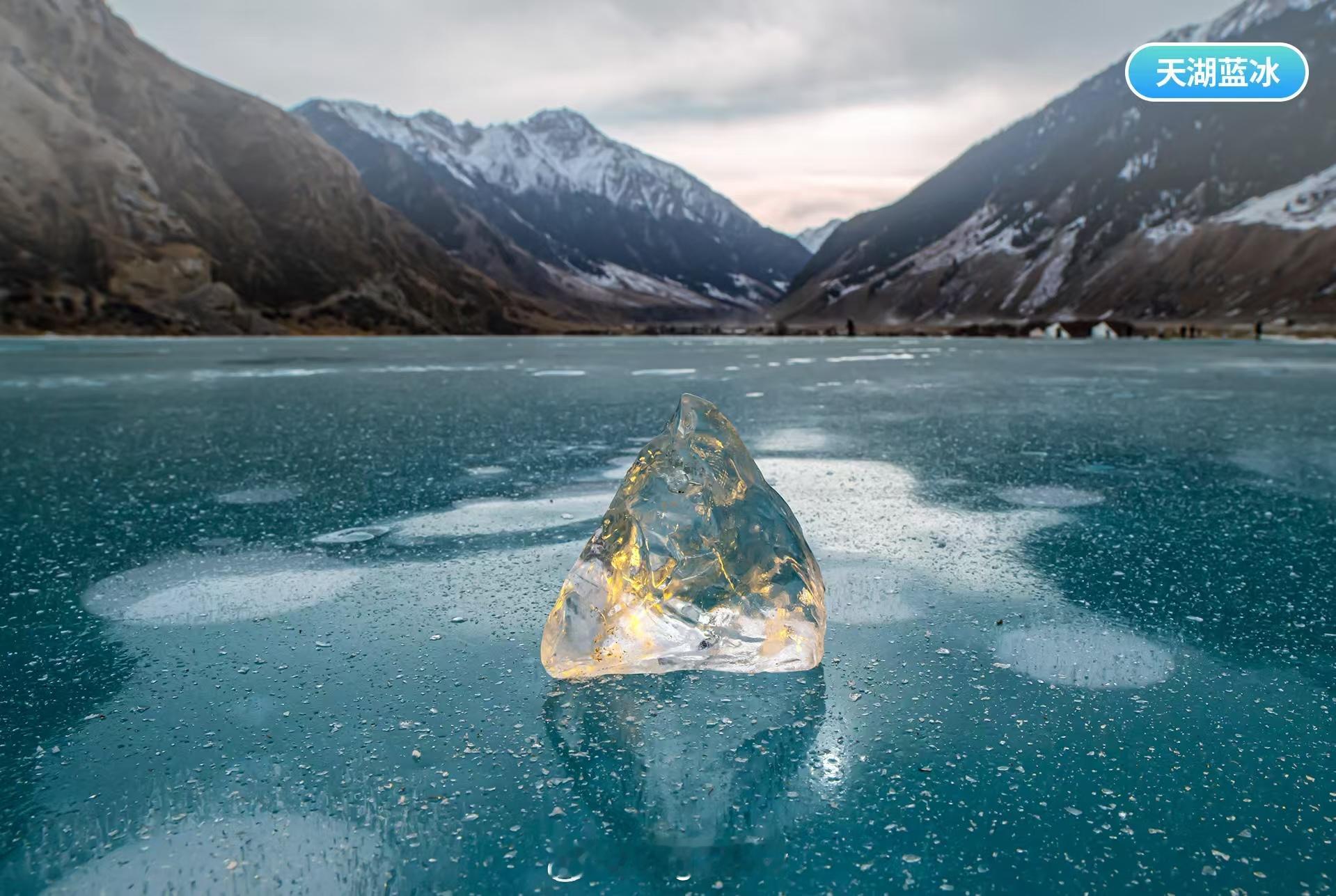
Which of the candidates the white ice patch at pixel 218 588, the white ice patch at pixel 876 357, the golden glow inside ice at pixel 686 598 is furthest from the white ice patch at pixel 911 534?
the white ice patch at pixel 876 357

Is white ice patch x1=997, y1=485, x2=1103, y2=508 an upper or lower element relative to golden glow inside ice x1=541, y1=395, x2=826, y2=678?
lower

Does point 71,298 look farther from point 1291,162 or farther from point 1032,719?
point 1291,162

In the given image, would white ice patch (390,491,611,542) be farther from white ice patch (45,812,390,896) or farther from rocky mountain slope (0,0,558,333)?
rocky mountain slope (0,0,558,333)

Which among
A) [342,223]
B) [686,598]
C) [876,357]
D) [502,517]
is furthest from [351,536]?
[342,223]

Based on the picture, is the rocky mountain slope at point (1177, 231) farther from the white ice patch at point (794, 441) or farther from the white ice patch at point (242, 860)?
the white ice patch at point (242, 860)

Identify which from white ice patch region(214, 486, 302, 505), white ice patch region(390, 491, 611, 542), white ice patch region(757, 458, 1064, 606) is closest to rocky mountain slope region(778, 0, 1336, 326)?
white ice patch region(757, 458, 1064, 606)
